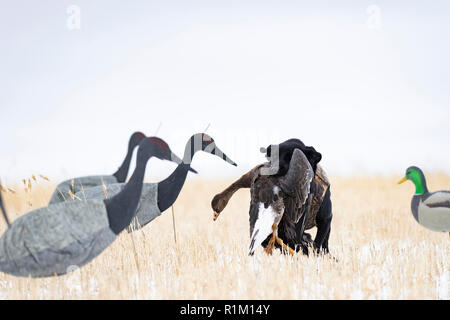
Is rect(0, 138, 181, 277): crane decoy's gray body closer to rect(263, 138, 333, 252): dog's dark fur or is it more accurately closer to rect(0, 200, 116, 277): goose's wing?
rect(0, 200, 116, 277): goose's wing

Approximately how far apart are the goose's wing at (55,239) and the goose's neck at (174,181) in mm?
1769

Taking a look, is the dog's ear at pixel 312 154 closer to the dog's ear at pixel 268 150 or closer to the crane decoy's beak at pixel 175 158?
the dog's ear at pixel 268 150

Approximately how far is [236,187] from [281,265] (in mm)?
1107

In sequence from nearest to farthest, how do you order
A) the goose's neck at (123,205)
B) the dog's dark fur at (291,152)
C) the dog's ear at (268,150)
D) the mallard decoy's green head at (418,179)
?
the goose's neck at (123,205) < the dog's dark fur at (291,152) < the dog's ear at (268,150) < the mallard decoy's green head at (418,179)

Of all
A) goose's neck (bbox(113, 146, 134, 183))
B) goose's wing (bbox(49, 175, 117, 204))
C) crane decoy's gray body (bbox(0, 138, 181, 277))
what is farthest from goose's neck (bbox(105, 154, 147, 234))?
goose's neck (bbox(113, 146, 134, 183))

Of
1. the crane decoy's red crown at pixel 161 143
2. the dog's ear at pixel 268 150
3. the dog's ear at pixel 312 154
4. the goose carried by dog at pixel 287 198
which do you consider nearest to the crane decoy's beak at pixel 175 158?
the crane decoy's red crown at pixel 161 143

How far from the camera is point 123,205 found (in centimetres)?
441

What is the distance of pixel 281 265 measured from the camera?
507 centimetres

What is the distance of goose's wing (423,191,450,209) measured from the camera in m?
6.96

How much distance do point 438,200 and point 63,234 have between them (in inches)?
213

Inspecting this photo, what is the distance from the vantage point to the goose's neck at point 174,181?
6.17 m

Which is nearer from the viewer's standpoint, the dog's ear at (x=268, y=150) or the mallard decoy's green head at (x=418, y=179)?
the dog's ear at (x=268, y=150)
